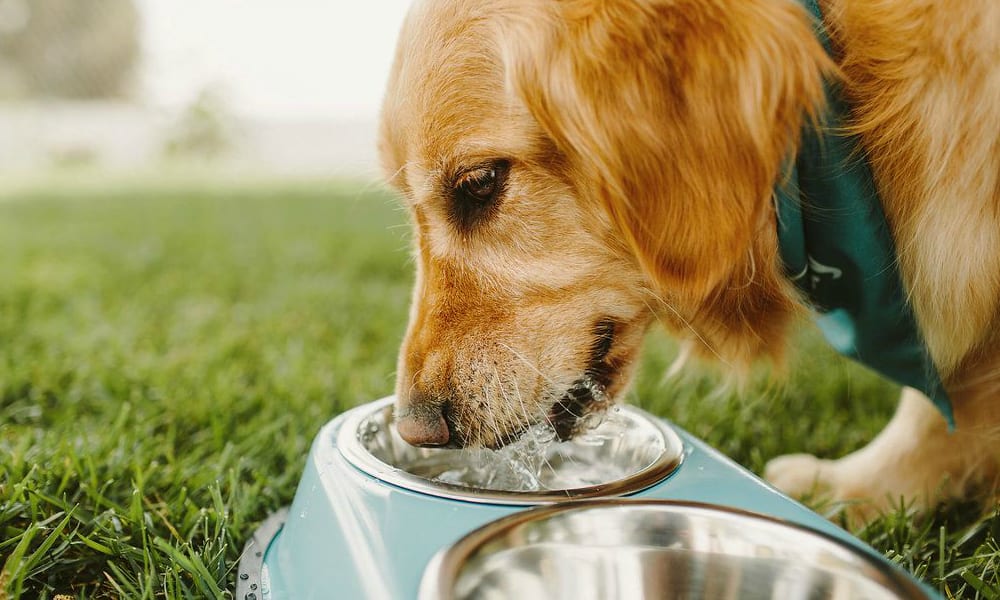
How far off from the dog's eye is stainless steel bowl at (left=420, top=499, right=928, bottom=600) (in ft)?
1.92

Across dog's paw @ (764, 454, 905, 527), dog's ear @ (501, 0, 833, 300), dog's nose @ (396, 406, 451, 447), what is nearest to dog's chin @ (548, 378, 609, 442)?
dog's nose @ (396, 406, 451, 447)

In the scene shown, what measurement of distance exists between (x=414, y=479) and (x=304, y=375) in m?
1.15

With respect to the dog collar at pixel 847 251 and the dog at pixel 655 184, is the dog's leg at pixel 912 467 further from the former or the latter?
the dog collar at pixel 847 251

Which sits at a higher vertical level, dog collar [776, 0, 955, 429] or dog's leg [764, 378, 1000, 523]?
dog collar [776, 0, 955, 429]

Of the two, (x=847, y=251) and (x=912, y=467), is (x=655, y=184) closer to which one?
(x=847, y=251)

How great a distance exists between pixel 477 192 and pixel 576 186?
18 centimetres

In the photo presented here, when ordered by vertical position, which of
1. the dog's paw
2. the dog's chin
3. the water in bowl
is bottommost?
the dog's paw

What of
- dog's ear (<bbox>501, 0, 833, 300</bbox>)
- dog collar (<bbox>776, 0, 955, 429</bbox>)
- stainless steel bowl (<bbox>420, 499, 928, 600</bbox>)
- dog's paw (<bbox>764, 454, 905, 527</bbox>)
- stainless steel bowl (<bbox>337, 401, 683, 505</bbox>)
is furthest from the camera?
dog's paw (<bbox>764, 454, 905, 527</bbox>)

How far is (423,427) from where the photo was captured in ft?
4.57

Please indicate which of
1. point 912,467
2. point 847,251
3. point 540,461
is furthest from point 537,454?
point 912,467

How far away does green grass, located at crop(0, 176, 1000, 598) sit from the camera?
1248mm

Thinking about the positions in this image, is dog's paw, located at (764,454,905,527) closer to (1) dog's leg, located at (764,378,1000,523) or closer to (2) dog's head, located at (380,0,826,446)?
(1) dog's leg, located at (764,378,1000,523)

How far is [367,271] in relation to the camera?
12.9 feet

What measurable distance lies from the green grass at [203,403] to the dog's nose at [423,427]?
0.31 metres
